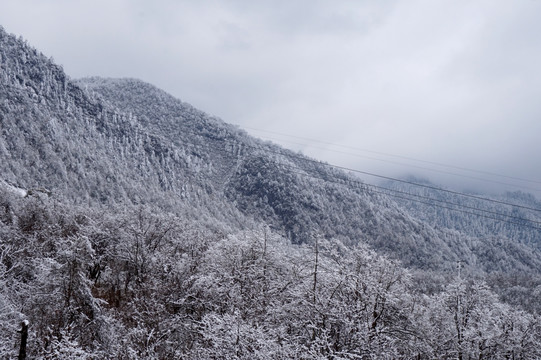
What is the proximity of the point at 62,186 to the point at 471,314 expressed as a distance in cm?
13036

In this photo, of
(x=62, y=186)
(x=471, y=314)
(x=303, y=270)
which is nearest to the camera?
(x=303, y=270)

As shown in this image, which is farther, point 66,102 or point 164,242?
point 66,102

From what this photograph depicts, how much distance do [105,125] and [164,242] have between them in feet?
587

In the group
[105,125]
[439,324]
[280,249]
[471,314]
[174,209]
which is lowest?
[174,209]

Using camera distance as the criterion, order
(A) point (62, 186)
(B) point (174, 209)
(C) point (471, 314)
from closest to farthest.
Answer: (C) point (471, 314) < (A) point (62, 186) < (B) point (174, 209)

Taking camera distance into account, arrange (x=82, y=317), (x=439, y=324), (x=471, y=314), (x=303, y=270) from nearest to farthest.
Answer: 1. (x=82, y=317)
2. (x=303, y=270)
3. (x=471, y=314)
4. (x=439, y=324)

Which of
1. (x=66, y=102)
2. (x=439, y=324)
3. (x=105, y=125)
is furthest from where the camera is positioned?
(x=105, y=125)

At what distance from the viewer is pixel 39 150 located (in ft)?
446

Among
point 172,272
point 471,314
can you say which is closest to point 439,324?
point 471,314

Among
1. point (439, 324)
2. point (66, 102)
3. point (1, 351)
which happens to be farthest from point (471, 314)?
point (66, 102)

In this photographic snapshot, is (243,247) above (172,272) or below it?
above

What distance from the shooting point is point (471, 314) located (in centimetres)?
2325

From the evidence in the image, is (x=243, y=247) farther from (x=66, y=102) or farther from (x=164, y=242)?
(x=66, y=102)

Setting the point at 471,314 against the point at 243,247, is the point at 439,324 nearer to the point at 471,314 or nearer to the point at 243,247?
the point at 471,314
